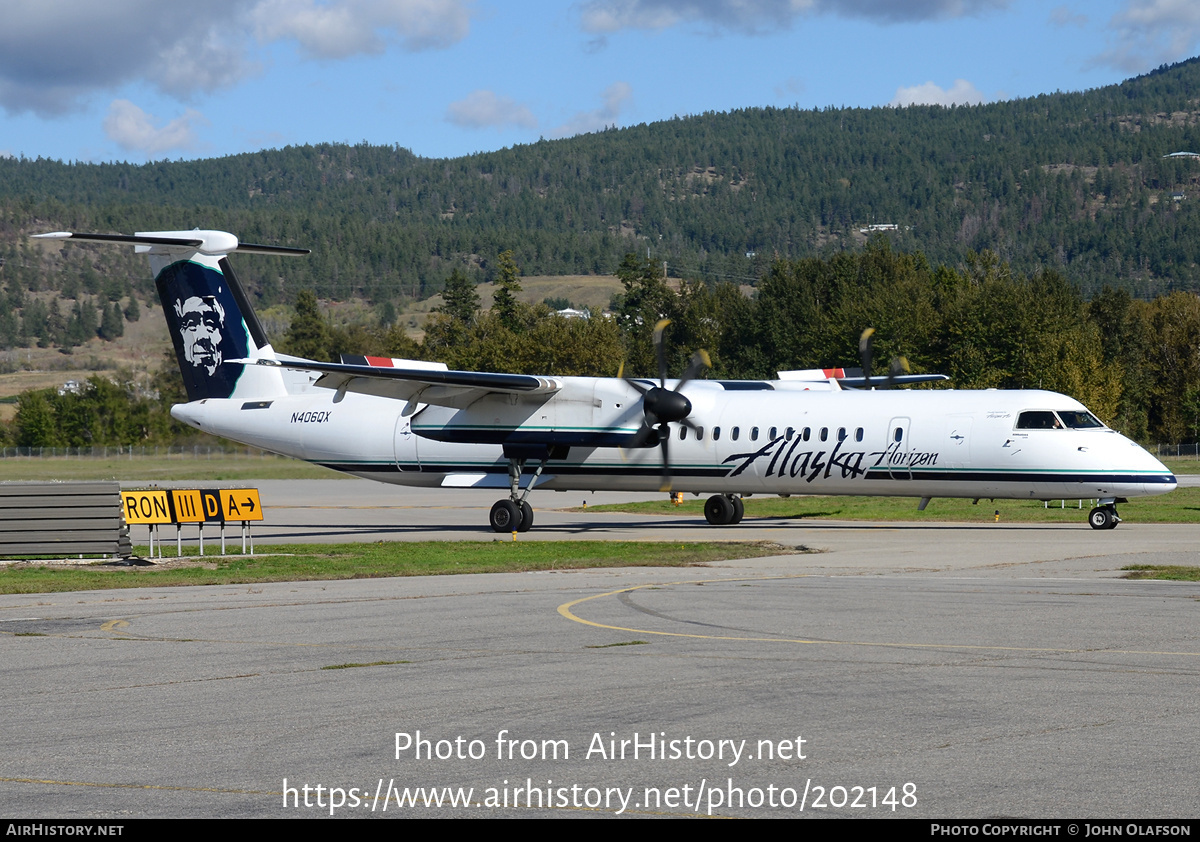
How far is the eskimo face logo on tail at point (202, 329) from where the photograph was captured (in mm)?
34031

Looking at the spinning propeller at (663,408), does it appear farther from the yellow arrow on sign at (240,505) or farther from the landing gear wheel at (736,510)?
the yellow arrow on sign at (240,505)

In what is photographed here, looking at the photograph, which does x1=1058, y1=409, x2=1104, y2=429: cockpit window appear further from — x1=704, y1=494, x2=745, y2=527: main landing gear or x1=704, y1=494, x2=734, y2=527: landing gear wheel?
x1=704, y1=494, x2=734, y2=527: landing gear wheel

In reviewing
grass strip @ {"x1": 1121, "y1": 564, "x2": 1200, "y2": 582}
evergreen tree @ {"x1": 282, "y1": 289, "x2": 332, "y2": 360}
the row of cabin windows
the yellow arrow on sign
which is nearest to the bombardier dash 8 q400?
the row of cabin windows

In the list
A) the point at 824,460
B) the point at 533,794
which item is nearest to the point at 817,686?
the point at 533,794

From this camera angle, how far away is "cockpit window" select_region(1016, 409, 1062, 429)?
28156 millimetres

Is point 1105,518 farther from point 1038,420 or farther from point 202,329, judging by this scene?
point 202,329

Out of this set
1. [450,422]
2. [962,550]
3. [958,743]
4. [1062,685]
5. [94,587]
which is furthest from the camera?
[450,422]

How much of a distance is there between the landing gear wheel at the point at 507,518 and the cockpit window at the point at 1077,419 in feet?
42.9

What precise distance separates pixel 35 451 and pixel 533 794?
112 meters

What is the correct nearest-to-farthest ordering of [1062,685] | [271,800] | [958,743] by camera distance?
1. [271,800]
2. [958,743]
3. [1062,685]

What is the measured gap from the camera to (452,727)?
867 centimetres

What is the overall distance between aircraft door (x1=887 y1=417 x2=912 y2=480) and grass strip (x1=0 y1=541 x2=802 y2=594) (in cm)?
497

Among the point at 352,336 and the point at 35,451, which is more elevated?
the point at 352,336
